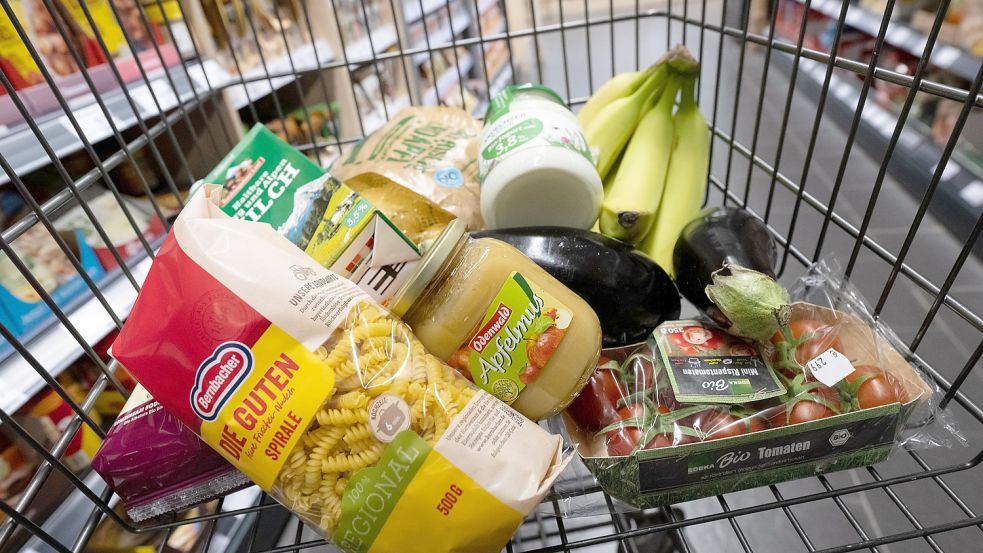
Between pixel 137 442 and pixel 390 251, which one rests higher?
pixel 390 251

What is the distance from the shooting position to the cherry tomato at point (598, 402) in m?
0.55

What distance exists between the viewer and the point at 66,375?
1.17 metres

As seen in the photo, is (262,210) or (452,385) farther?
(262,210)

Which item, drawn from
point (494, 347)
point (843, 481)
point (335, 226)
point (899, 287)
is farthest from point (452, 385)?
point (899, 287)

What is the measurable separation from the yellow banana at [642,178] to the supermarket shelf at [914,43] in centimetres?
88

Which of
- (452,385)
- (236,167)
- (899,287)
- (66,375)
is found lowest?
(899,287)

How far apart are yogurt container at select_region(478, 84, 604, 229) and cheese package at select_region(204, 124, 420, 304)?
181 millimetres

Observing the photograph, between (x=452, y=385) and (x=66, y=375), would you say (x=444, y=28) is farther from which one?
(x=452, y=385)

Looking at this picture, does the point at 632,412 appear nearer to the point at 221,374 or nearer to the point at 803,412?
the point at 803,412

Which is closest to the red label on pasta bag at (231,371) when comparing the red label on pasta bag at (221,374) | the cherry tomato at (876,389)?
the red label on pasta bag at (221,374)

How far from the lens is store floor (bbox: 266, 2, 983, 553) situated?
0.65 metres

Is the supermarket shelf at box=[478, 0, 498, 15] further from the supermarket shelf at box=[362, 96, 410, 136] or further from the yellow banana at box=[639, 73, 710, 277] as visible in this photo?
the yellow banana at box=[639, 73, 710, 277]

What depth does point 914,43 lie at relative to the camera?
2.04 m

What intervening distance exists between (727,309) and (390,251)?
32 cm
